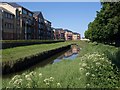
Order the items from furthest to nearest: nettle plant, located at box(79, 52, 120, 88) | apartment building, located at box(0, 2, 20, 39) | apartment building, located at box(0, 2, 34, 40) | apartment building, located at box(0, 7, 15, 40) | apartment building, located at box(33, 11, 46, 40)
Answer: apartment building, located at box(33, 11, 46, 40) → apartment building, located at box(0, 2, 34, 40) → apartment building, located at box(0, 2, 20, 39) → apartment building, located at box(0, 7, 15, 40) → nettle plant, located at box(79, 52, 120, 88)

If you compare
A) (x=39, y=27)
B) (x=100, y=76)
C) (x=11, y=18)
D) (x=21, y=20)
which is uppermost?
(x=21, y=20)

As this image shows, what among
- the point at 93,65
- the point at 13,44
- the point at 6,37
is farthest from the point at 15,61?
the point at 6,37

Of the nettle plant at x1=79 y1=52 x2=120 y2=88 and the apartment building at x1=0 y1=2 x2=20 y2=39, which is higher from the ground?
the apartment building at x1=0 y1=2 x2=20 y2=39

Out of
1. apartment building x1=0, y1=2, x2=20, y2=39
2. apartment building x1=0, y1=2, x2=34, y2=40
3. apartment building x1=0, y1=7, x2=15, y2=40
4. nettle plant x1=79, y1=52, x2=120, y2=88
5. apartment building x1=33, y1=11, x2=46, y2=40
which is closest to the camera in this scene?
nettle plant x1=79, y1=52, x2=120, y2=88

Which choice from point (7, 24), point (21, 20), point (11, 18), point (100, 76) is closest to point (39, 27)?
point (21, 20)

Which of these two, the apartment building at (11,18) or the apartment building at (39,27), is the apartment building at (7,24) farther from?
the apartment building at (39,27)

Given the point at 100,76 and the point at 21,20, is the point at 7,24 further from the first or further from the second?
the point at 100,76

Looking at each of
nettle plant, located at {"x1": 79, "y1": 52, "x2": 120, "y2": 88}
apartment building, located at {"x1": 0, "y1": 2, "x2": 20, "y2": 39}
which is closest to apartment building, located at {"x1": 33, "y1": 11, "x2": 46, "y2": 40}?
apartment building, located at {"x1": 0, "y1": 2, "x2": 20, "y2": 39}

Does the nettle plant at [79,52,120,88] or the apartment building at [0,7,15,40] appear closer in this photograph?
the nettle plant at [79,52,120,88]

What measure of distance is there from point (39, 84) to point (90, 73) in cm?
251

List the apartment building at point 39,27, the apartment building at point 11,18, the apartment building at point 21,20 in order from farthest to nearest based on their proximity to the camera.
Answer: the apartment building at point 39,27 → the apartment building at point 21,20 → the apartment building at point 11,18

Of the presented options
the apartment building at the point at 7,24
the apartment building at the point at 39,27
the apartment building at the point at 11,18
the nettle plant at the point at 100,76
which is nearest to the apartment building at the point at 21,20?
the apartment building at the point at 11,18

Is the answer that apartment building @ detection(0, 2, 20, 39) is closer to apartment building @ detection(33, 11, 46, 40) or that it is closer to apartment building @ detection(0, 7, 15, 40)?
apartment building @ detection(0, 7, 15, 40)

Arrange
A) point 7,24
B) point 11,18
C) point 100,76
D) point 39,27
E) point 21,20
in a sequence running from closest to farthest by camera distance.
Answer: point 100,76 < point 7,24 < point 11,18 < point 21,20 < point 39,27
